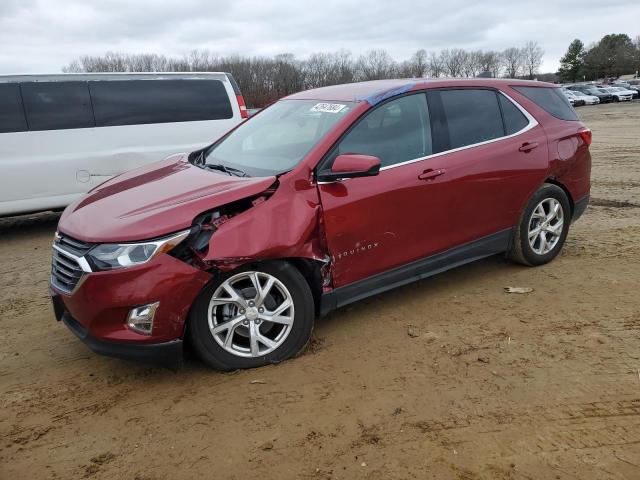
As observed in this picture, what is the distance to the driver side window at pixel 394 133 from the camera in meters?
3.71

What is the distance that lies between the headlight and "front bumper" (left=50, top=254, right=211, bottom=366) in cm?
4

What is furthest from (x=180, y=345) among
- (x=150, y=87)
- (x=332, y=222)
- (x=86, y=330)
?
(x=150, y=87)

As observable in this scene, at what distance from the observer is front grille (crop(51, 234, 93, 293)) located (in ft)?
10.2

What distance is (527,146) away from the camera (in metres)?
4.54

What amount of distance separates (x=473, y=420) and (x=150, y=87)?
6.50 metres

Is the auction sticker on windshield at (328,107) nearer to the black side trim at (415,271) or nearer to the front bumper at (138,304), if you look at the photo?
the black side trim at (415,271)

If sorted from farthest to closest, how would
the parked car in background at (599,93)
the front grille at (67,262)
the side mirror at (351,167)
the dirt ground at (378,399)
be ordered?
the parked car in background at (599,93), the side mirror at (351,167), the front grille at (67,262), the dirt ground at (378,399)

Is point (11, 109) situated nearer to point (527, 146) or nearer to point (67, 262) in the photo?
point (67, 262)

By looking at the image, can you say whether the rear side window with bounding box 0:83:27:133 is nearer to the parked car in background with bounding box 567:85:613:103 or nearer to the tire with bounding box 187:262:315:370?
the tire with bounding box 187:262:315:370

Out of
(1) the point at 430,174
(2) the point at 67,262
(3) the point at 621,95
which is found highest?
(1) the point at 430,174

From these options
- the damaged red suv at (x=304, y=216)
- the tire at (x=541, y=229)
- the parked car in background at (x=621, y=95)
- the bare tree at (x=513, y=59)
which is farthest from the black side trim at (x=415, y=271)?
the bare tree at (x=513, y=59)

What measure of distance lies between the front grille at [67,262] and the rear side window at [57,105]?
4.06m

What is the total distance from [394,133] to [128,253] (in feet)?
6.65

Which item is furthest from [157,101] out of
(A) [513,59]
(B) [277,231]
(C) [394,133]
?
(A) [513,59]
